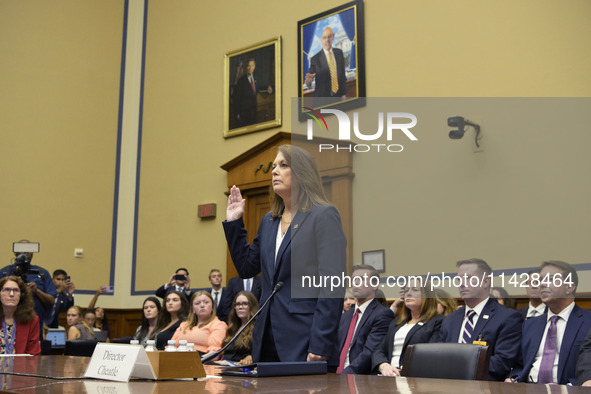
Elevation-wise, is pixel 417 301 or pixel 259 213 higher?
pixel 259 213

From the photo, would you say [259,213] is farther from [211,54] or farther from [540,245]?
[540,245]

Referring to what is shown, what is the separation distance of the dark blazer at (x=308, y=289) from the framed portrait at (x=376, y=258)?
3.10 meters

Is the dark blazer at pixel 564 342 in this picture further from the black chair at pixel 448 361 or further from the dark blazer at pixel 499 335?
the black chair at pixel 448 361

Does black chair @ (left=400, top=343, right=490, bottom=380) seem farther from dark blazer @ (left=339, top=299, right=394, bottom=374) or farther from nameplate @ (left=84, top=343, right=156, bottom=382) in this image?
dark blazer @ (left=339, top=299, right=394, bottom=374)

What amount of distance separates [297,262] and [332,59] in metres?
5.06

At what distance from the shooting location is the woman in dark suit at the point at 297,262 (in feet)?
6.95

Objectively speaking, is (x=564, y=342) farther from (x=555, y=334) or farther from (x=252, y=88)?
(x=252, y=88)

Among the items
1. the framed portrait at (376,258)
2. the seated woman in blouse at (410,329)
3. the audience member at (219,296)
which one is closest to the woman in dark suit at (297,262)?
the seated woman in blouse at (410,329)

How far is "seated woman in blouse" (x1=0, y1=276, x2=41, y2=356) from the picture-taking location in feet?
15.1

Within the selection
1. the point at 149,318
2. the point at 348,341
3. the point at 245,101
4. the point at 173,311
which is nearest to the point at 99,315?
the point at 149,318

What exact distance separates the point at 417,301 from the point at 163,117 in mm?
5471

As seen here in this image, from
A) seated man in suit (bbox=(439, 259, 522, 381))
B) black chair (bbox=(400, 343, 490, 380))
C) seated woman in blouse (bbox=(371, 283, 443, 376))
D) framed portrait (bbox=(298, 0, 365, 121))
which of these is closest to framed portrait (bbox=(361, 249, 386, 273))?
seated woman in blouse (bbox=(371, 283, 443, 376))

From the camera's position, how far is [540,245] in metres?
4.79

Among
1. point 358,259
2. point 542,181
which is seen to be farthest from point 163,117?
point 542,181
